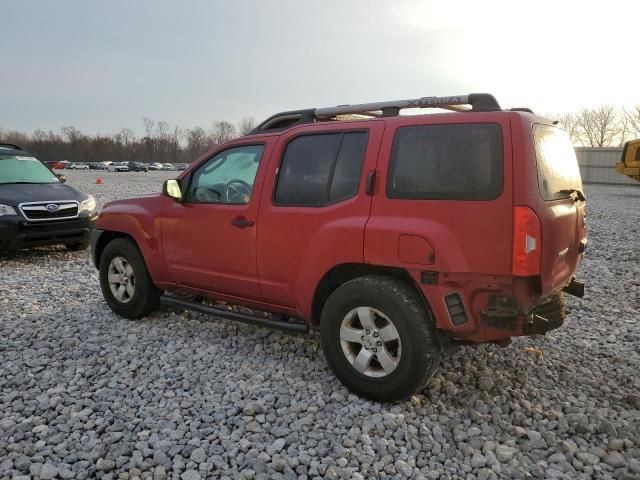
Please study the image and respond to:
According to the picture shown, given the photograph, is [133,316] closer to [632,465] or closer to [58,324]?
[58,324]

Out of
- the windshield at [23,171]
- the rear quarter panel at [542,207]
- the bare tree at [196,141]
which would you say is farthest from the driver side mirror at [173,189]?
the bare tree at [196,141]

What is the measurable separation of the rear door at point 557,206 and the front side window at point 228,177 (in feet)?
7.20

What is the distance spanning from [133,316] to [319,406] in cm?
255

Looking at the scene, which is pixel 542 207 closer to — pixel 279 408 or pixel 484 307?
pixel 484 307

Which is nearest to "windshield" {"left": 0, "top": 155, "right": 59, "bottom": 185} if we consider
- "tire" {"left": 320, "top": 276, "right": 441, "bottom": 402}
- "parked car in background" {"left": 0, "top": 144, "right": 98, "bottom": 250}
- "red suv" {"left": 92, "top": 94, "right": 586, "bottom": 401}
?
"parked car in background" {"left": 0, "top": 144, "right": 98, "bottom": 250}

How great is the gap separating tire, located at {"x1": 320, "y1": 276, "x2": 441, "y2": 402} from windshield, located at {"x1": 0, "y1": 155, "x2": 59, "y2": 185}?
24.2 feet

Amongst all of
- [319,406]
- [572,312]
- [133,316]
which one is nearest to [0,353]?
[133,316]

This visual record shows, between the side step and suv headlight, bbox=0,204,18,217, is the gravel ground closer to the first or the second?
the side step

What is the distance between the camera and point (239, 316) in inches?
168

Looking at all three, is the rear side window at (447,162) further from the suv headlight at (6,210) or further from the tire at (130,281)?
the suv headlight at (6,210)

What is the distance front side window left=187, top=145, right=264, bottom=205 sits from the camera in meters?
4.27

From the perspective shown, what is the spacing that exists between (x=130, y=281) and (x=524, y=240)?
3.89 meters

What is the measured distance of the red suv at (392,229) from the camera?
305 centimetres

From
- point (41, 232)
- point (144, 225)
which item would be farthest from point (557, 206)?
point (41, 232)
